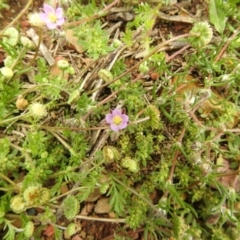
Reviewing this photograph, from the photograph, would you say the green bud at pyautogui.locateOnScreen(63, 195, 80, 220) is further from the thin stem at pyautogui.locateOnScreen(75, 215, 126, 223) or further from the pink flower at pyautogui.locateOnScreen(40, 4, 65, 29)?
the pink flower at pyautogui.locateOnScreen(40, 4, 65, 29)

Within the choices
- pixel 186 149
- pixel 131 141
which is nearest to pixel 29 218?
pixel 131 141

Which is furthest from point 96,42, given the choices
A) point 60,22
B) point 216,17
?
point 216,17

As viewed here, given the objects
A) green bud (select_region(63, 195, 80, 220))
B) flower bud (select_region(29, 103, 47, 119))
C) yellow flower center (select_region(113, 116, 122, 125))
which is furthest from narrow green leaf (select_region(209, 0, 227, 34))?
green bud (select_region(63, 195, 80, 220))

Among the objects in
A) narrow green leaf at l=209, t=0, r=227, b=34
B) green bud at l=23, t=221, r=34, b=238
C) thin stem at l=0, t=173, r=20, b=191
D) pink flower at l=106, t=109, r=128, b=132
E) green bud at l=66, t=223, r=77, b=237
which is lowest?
green bud at l=66, t=223, r=77, b=237

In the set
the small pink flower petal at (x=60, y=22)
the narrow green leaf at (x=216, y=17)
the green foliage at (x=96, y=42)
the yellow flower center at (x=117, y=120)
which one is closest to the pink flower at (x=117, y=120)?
the yellow flower center at (x=117, y=120)

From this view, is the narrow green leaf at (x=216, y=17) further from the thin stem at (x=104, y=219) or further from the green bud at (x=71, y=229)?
the green bud at (x=71, y=229)

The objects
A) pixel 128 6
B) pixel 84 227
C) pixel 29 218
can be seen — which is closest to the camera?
pixel 29 218

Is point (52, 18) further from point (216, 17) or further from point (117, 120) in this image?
point (216, 17)

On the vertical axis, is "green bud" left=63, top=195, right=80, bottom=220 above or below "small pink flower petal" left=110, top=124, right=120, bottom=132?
below

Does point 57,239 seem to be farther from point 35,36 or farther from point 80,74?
point 35,36
